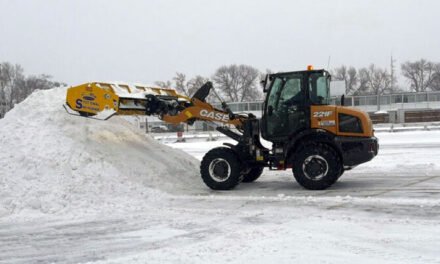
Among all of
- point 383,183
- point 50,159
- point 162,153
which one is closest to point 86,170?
point 50,159

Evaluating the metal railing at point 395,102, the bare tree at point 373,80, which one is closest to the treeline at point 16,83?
the metal railing at point 395,102

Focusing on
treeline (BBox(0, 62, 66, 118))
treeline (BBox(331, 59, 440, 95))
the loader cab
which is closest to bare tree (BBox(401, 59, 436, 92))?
treeline (BBox(331, 59, 440, 95))

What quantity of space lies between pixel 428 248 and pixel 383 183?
554cm

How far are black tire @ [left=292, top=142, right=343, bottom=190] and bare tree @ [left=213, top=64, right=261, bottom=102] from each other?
99257 mm

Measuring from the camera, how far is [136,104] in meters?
11.4

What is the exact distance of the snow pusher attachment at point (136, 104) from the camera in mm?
11047

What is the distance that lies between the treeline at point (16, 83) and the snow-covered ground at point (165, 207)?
79.0 meters

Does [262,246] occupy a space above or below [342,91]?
below

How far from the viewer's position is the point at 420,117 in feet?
192

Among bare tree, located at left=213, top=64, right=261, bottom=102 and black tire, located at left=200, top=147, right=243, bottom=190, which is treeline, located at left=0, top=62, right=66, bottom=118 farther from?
black tire, located at left=200, top=147, right=243, bottom=190

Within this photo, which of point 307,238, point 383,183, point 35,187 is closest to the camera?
point 307,238

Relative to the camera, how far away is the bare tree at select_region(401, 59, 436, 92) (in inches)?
4394

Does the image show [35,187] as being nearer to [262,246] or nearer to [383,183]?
[262,246]

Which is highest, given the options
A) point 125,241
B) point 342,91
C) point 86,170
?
point 342,91
